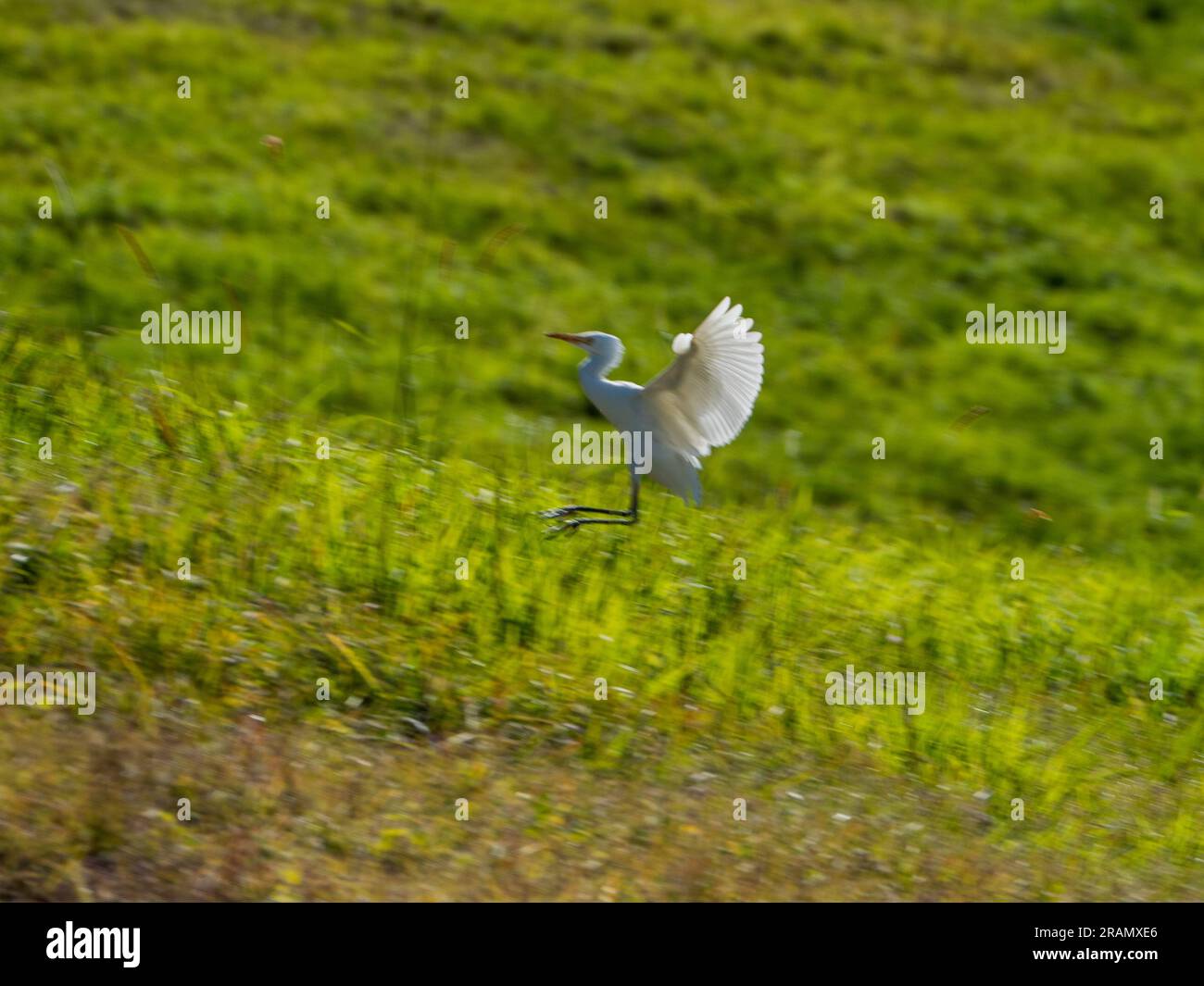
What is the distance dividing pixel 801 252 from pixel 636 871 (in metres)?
14.1

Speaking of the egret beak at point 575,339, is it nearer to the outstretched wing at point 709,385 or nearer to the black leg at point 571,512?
the outstretched wing at point 709,385

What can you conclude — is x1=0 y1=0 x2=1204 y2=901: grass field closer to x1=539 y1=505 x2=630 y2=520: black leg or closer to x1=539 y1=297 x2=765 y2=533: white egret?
x1=539 y1=505 x2=630 y2=520: black leg

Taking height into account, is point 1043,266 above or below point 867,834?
above

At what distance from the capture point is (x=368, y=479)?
25.3 feet

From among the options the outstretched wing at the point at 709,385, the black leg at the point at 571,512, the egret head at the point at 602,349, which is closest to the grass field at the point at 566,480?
the black leg at the point at 571,512

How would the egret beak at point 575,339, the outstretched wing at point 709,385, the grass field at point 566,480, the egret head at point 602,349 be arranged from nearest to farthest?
the grass field at point 566,480
the outstretched wing at point 709,385
the egret beak at point 575,339
the egret head at point 602,349

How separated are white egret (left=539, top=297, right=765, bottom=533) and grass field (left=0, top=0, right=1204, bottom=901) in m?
0.65

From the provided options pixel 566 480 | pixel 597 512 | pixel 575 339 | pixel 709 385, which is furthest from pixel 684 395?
pixel 566 480

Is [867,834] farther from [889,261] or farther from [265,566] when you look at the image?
[889,261]

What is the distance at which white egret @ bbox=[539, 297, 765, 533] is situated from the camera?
652 cm

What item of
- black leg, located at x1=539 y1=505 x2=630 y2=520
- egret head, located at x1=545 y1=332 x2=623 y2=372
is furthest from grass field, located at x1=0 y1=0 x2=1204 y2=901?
egret head, located at x1=545 y1=332 x2=623 y2=372

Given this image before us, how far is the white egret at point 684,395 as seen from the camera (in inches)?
257

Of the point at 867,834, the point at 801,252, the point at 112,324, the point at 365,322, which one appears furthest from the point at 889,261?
the point at 867,834

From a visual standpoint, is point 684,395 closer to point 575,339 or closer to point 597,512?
point 575,339
